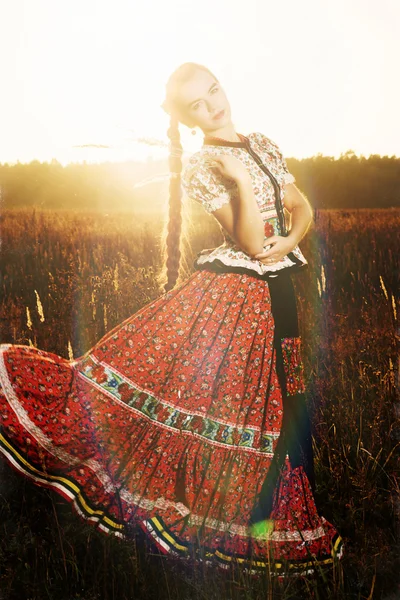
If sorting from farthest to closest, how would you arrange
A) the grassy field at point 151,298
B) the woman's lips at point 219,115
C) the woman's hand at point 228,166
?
the woman's lips at point 219,115, the woman's hand at point 228,166, the grassy field at point 151,298

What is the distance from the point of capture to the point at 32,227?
10.9ft

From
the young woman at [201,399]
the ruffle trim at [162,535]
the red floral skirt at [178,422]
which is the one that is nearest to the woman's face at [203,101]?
the young woman at [201,399]

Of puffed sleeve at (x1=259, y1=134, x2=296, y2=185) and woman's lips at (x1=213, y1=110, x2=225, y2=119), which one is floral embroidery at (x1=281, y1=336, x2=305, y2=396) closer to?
puffed sleeve at (x1=259, y1=134, x2=296, y2=185)

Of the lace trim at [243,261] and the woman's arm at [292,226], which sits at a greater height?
the woman's arm at [292,226]

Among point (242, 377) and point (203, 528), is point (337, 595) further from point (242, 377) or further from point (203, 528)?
point (242, 377)

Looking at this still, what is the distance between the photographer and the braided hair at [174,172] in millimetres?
2152

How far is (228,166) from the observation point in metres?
2.07

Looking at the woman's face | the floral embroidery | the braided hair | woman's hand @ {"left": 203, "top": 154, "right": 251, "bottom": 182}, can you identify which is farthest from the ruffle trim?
the woman's face

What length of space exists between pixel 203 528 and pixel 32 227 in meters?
2.20

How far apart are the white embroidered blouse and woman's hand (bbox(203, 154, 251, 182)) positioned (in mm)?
22

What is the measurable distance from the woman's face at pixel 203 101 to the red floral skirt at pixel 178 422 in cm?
67

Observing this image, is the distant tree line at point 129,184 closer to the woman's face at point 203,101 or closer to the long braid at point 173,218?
the long braid at point 173,218

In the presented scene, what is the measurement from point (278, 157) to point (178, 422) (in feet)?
4.17

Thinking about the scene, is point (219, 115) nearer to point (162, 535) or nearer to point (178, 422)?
point (178, 422)
